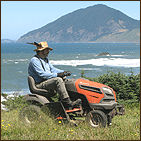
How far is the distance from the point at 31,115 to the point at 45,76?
36.3 inches

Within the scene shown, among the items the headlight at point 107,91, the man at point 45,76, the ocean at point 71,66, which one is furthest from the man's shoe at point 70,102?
the ocean at point 71,66

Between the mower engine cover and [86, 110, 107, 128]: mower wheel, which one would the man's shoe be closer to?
the mower engine cover

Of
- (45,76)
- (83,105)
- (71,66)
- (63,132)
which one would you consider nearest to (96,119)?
(83,105)

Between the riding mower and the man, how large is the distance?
11cm

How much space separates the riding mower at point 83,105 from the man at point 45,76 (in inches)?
4.5

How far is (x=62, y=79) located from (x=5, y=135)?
1707mm

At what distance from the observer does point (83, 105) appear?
576 centimetres

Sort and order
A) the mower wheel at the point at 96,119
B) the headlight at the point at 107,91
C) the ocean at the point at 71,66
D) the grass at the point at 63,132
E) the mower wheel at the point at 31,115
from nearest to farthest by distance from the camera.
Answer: the grass at the point at 63,132, the mower wheel at the point at 96,119, the headlight at the point at 107,91, the mower wheel at the point at 31,115, the ocean at the point at 71,66

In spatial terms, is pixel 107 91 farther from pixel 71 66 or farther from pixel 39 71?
pixel 71 66

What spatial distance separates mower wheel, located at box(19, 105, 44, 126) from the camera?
5.75m

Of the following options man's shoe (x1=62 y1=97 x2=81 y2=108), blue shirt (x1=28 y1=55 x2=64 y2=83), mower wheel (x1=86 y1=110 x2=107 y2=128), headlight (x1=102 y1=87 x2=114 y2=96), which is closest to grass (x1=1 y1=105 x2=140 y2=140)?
mower wheel (x1=86 y1=110 x2=107 y2=128)

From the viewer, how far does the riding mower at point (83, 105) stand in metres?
5.54

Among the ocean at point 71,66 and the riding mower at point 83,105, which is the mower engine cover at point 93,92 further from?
the ocean at point 71,66

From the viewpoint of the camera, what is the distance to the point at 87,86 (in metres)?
5.61
